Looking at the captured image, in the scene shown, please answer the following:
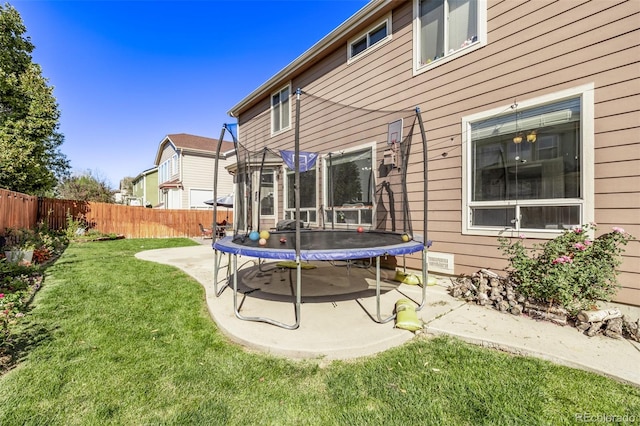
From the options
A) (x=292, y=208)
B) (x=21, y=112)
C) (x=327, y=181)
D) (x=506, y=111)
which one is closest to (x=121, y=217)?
(x=21, y=112)

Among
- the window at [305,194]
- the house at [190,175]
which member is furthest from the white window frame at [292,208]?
the house at [190,175]

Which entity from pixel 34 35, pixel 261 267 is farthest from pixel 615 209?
pixel 34 35

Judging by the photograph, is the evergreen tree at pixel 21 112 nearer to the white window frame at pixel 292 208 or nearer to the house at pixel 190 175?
the house at pixel 190 175

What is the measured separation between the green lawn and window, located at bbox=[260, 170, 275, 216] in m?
2.49

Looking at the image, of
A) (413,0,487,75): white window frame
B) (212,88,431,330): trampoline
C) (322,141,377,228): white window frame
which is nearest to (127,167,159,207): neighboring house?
(212,88,431,330): trampoline

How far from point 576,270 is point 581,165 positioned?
1.25 meters

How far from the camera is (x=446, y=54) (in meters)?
4.35

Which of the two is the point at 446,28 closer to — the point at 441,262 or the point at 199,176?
the point at 441,262

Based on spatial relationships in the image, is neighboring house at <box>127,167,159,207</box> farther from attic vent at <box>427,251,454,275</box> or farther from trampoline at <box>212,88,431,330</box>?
attic vent at <box>427,251,454,275</box>

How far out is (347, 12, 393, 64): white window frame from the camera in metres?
5.17

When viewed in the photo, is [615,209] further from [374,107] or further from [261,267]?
[261,267]

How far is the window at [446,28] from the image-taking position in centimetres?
405

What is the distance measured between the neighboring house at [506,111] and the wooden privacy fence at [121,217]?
9.46 meters

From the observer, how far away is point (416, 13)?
15.3 feet
